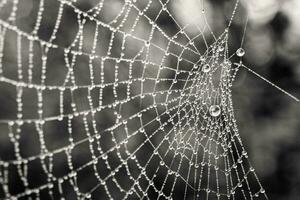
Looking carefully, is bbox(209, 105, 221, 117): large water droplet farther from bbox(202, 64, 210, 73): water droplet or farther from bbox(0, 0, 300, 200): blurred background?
bbox(0, 0, 300, 200): blurred background

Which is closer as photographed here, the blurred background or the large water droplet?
the large water droplet

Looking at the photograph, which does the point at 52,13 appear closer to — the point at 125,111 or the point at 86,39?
the point at 86,39

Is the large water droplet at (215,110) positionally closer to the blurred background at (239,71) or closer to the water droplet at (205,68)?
the water droplet at (205,68)

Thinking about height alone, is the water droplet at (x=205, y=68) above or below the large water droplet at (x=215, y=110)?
above

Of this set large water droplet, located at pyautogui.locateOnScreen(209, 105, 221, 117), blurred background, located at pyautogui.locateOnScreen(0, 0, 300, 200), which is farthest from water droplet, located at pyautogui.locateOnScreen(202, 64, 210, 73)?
blurred background, located at pyautogui.locateOnScreen(0, 0, 300, 200)

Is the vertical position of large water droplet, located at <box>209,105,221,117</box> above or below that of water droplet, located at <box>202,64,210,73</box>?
below

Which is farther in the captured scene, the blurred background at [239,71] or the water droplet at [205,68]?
the blurred background at [239,71]

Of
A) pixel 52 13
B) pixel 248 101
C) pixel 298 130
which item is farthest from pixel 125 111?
pixel 298 130

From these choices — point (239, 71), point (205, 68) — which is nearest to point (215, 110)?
point (205, 68)

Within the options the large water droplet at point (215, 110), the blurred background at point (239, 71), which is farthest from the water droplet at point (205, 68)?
the blurred background at point (239, 71)
